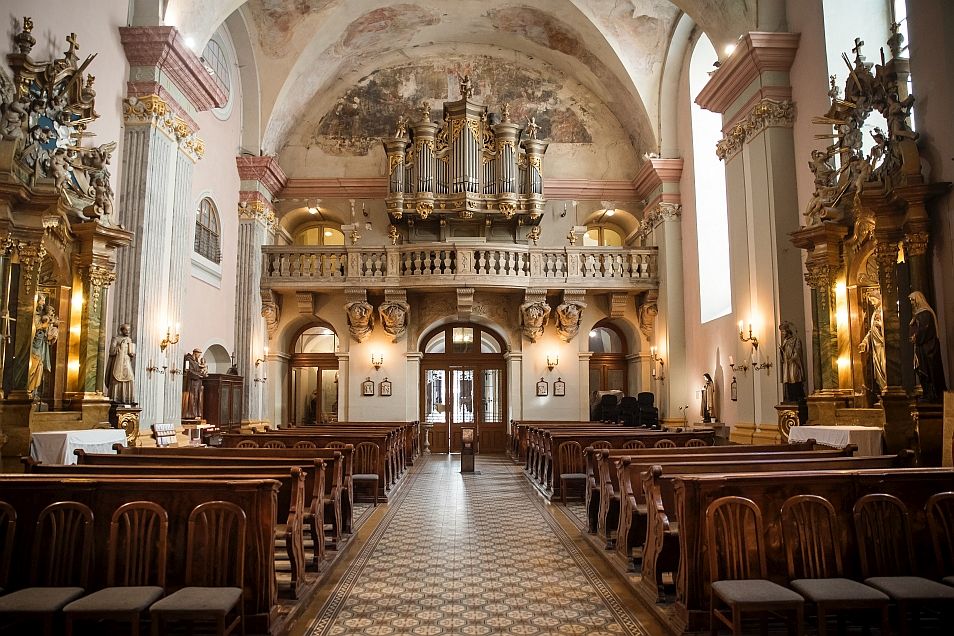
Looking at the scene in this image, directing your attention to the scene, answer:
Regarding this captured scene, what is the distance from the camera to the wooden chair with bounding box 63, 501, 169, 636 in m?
3.89

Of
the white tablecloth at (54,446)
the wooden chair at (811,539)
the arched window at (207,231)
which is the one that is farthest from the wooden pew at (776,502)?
the arched window at (207,231)

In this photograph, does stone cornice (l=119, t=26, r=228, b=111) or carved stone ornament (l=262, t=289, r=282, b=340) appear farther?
carved stone ornament (l=262, t=289, r=282, b=340)

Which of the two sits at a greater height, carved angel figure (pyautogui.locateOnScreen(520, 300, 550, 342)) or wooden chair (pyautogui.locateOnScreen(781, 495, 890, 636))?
carved angel figure (pyautogui.locateOnScreen(520, 300, 550, 342))

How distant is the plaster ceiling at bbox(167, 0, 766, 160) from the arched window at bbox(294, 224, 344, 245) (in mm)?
2525

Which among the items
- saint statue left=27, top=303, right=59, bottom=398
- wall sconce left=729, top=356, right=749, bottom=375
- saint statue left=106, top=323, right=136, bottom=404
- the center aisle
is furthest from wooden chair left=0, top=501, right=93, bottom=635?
wall sconce left=729, top=356, right=749, bottom=375

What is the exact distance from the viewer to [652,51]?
17250 millimetres

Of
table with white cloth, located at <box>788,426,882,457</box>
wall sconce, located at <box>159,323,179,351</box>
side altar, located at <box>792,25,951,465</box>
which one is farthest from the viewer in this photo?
wall sconce, located at <box>159,323,179,351</box>

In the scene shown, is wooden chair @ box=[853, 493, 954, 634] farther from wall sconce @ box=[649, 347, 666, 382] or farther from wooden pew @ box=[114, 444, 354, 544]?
wall sconce @ box=[649, 347, 666, 382]

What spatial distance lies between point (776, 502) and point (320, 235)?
1712cm

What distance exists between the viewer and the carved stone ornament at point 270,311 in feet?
58.2

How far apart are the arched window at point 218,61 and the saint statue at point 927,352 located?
1314cm

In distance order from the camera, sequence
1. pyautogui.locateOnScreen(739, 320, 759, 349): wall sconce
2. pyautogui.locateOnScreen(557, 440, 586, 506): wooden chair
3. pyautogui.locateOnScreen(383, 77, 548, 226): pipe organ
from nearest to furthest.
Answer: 1. pyautogui.locateOnScreen(557, 440, 586, 506): wooden chair
2. pyautogui.locateOnScreen(739, 320, 759, 349): wall sconce
3. pyautogui.locateOnScreen(383, 77, 548, 226): pipe organ

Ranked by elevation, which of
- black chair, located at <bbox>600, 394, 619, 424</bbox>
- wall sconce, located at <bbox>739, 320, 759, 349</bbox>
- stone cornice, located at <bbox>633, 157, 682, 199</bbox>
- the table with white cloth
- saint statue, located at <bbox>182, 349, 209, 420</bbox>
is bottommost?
the table with white cloth

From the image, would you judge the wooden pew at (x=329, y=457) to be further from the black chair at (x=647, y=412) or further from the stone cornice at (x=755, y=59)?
the black chair at (x=647, y=412)
